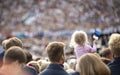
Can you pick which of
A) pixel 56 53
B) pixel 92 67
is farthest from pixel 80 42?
pixel 92 67

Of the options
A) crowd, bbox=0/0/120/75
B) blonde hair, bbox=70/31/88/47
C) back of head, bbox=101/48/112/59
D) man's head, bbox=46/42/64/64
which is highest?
crowd, bbox=0/0/120/75

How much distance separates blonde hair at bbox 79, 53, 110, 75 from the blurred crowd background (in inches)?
446

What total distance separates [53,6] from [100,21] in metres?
1.90

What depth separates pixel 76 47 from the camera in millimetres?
5789

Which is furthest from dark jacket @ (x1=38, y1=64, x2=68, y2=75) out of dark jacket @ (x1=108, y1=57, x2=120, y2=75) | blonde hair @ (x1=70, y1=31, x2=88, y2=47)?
blonde hair @ (x1=70, y1=31, x2=88, y2=47)

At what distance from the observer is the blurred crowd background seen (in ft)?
51.4

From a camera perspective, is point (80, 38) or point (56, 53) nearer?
point (56, 53)

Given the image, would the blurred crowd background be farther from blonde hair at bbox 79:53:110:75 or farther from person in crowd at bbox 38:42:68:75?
blonde hair at bbox 79:53:110:75

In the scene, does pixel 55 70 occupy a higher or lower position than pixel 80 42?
lower

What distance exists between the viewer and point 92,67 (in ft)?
12.8

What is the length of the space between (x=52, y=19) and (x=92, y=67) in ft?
40.2

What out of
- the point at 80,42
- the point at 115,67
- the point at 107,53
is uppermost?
the point at 80,42

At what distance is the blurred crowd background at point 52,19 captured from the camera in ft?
51.4

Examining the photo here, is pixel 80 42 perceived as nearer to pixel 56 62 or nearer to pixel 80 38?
pixel 80 38
